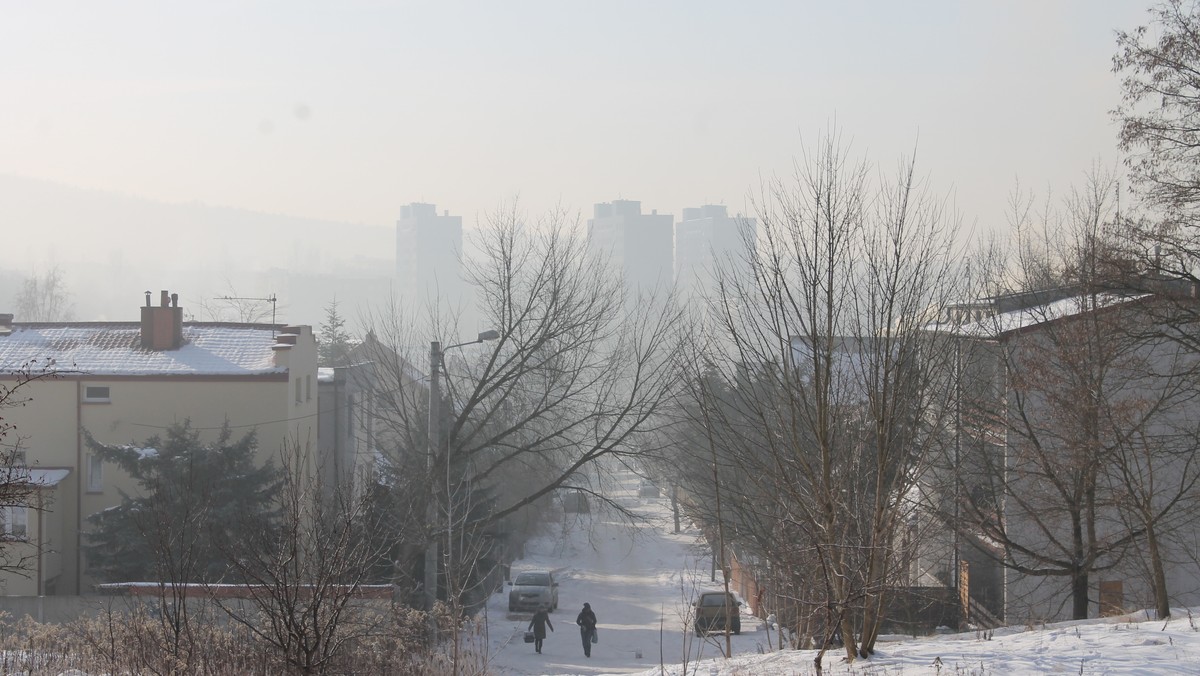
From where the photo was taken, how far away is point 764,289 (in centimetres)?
943

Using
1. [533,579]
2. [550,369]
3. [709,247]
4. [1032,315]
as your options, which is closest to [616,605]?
[533,579]

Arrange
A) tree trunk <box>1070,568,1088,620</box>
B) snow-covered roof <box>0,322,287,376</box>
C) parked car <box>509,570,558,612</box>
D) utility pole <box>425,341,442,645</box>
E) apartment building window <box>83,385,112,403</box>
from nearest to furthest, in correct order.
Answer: tree trunk <box>1070,568,1088,620</box>, utility pole <box>425,341,442,645</box>, apartment building window <box>83,385,112,403</box>, snow-covered roof <box>0,322,287,376</box>, parked car <box>509,570,558,612</box>

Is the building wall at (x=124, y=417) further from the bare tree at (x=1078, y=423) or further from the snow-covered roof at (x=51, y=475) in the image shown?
the bare tree at (x=1078, y=423)

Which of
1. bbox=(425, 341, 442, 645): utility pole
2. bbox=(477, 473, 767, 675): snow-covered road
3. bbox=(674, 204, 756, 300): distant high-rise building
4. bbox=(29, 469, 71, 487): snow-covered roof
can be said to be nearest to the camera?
bbox=(674, 204, 756, 300): distant high-rise building

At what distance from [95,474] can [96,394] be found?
2.16m

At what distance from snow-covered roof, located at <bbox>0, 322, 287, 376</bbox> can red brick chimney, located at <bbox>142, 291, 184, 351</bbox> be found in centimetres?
23

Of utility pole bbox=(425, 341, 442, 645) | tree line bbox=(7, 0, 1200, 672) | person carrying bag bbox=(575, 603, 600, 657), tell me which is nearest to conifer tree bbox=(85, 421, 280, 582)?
tree line bbox=(7, 0, 1200, 672)

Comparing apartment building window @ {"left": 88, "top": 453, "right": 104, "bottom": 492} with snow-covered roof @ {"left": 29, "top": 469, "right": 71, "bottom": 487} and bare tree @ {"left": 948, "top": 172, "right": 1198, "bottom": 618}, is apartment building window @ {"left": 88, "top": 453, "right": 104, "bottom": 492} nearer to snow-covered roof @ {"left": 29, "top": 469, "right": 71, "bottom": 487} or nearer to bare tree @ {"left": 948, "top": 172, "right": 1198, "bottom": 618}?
snow-covered roof @ {"left": 29, "top": 469, "right": 71, "bottom": 487}

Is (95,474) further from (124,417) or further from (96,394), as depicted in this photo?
(96,394)

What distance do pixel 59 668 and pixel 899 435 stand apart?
8.38 m

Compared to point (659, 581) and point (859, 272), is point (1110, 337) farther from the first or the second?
point (659, 581)

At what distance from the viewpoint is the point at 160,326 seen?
1129 inches

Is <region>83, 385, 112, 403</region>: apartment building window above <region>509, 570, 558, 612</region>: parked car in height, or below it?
above

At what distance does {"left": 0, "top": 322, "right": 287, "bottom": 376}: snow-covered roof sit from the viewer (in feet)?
89.8
